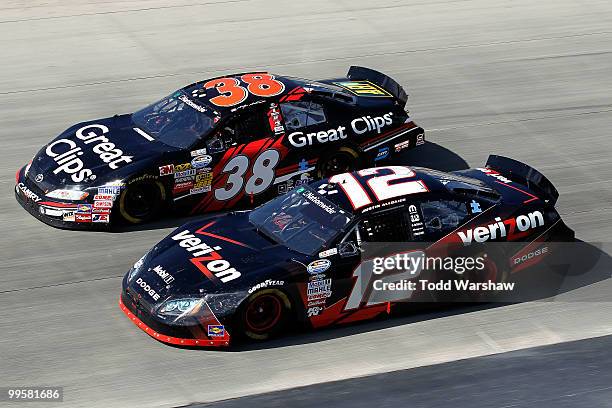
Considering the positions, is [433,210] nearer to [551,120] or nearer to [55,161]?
→ [55,161]

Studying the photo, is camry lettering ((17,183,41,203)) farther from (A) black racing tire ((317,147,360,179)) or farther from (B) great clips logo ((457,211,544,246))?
(B) great clips logo ((457,211,544,246))

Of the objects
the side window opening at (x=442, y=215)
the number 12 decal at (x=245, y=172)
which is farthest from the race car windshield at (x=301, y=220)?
the number 12 decal at (x=245, y=172)

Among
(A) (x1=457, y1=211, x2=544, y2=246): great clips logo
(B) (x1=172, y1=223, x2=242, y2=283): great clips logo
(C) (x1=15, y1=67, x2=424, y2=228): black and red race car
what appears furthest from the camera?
(C) (x1=15, y1=67, x2=424, y2=228): black and red race car

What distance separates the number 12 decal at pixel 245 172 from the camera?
Answer: 13.2m

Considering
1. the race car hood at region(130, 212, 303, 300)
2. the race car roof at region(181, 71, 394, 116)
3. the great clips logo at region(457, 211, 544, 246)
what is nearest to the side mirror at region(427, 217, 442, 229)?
the great clips logo at region(457, 211, 544, 246)

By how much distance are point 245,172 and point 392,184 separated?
2635 millimetres

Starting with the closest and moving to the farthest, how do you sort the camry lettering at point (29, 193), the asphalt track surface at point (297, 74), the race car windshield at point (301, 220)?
1. the asphalt track surface at point (297, 74)
2. the race car windshield at point (301, 220)
3. the camry lettering at point (29, 193)

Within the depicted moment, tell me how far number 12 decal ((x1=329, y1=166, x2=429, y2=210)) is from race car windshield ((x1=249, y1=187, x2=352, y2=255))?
0.76 ft

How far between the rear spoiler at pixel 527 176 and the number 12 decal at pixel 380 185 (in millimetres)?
1399

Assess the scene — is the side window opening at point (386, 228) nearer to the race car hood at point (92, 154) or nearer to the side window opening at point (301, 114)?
the side window opening at point (301, 114)

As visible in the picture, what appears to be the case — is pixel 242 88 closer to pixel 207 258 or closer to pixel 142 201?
pixel 142 201

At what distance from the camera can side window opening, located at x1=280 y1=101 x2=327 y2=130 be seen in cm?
1362

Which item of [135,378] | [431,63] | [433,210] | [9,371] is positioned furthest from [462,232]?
[431,63]

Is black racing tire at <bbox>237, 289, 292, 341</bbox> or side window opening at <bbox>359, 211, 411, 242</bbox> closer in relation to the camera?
black racing tire at <bbox>237, 289, 292, 341</bbox>
